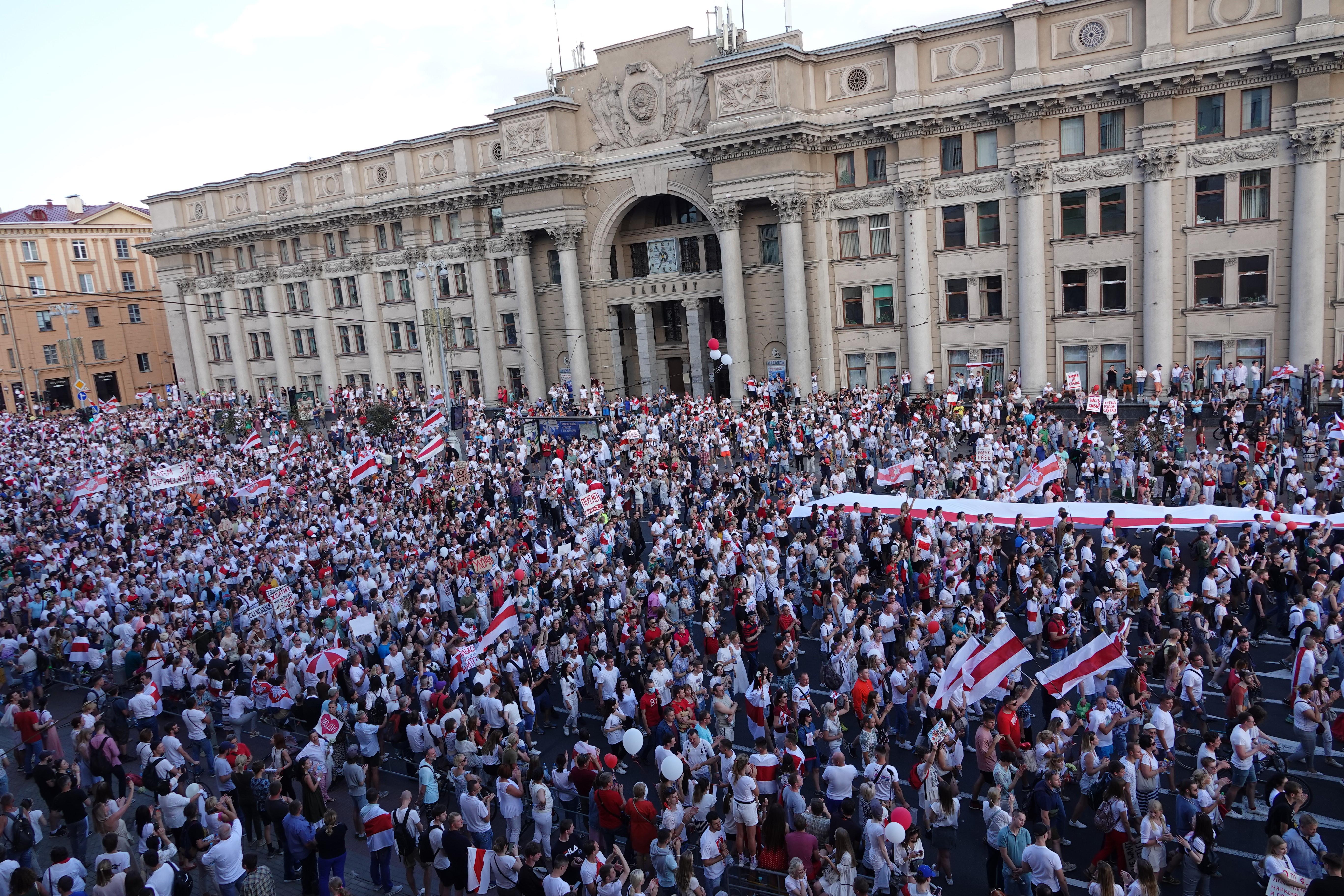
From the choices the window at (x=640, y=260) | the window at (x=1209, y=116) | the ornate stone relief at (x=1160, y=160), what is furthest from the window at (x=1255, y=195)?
the window at (x=640, y=260)

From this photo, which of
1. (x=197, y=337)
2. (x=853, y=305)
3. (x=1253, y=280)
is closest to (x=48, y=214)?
(x=197, y=337)

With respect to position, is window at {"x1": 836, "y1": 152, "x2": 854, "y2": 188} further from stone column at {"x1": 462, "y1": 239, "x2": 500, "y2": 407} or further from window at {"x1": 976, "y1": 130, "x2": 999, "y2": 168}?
stone column at {"x1": 462, "y1": 239, "x2": 500, "y2": 407}

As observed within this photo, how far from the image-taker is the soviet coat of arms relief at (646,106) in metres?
44.5

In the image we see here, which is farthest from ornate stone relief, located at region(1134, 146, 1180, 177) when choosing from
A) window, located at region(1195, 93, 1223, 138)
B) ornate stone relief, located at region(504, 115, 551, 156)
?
ornate stone relief, located at region(504, 115, 551, 156)

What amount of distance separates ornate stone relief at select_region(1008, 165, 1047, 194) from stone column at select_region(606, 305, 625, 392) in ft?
71.0

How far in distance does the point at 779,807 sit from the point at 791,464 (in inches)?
794

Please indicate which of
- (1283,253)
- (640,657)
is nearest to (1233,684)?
(640,657)

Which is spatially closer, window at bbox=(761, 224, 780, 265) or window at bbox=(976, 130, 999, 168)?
window at bbox=(976, 130, 999, 168)

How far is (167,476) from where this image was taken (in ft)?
102

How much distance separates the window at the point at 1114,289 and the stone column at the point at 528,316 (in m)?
29.1

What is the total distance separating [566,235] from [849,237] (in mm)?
15198

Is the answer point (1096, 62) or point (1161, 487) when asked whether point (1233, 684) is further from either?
point (1096, 62)

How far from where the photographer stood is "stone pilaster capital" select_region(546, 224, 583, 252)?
4922 centimetres

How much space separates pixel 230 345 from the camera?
67.5 meters
